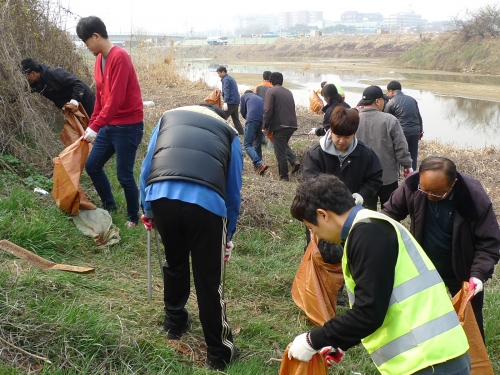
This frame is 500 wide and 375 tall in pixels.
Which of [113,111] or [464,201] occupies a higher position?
[113,111]

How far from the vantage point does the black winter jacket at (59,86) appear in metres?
5.44

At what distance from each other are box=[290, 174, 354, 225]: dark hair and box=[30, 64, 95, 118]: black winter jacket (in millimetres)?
4199

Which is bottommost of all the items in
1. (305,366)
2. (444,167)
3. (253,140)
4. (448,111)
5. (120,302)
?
(448,111)

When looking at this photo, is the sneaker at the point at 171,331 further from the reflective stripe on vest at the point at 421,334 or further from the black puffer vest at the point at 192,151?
the reflective stripe on vest at the point at 421,334

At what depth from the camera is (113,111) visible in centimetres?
424

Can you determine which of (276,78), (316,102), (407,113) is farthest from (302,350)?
(316,102)

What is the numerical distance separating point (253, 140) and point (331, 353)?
6831 mm

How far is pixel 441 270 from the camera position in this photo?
311 cm

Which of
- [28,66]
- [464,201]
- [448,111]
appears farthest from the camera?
[448,111]

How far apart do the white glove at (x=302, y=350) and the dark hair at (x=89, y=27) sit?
3.18m

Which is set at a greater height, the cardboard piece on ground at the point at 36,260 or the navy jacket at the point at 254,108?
the navy jacket at the point at 254,108

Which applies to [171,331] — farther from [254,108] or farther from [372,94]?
[254,108]

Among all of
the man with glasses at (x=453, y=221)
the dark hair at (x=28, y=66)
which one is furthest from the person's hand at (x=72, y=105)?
the man with glasses at (x=453, y=221)

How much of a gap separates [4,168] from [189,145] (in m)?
3.28
